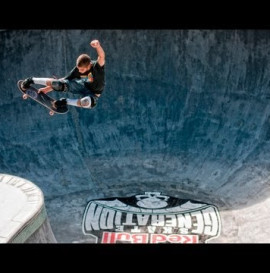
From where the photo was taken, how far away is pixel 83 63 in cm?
990

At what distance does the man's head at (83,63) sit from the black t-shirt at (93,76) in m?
0.13

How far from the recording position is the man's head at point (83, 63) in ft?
32.2

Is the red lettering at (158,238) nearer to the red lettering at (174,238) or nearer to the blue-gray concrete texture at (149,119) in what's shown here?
the red lettering at (174,238)

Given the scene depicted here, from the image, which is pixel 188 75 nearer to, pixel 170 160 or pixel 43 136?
pixel 170 160

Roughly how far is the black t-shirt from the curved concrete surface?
2765mm

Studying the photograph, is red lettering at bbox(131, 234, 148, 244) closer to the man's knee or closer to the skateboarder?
the skateboarder

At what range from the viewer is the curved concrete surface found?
1069cm

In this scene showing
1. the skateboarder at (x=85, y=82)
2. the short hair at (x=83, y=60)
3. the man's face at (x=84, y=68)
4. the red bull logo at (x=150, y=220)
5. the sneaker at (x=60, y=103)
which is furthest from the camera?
the red bull logo at (x=150, y=220)

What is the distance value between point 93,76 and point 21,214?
10.5 feet

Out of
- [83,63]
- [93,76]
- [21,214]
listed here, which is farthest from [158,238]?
[83,63]

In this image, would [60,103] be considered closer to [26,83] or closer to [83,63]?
[26,83]

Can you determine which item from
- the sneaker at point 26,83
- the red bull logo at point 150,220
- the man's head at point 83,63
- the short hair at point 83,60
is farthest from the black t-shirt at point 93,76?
the red bull logo at point 150,220

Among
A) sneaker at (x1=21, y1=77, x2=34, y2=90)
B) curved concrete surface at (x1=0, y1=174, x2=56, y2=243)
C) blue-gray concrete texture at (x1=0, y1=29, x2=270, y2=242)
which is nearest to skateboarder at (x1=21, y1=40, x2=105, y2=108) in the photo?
sneaker at (x1=21, y1=77, x2=34, y2=90)

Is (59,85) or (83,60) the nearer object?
(83,60)
